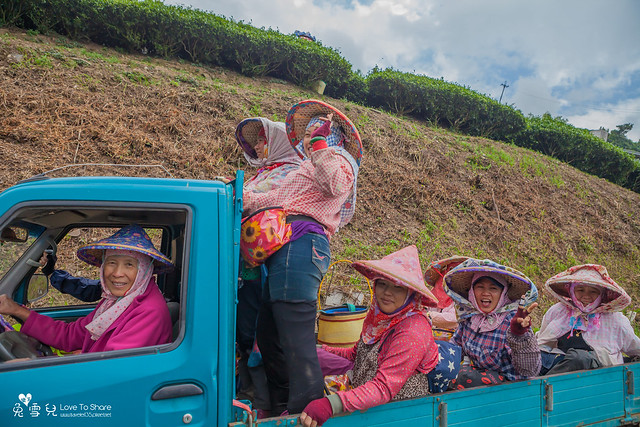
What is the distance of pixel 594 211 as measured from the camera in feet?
37.4

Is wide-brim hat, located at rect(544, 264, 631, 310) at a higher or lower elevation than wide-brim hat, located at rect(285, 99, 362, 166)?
lower

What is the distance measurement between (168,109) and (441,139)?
6.53m

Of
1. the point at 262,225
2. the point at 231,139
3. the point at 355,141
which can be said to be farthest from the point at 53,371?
the point at 231,139

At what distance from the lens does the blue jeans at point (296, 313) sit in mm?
1906

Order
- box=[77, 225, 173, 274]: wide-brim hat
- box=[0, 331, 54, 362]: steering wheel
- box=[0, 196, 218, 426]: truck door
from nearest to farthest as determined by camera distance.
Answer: box=[0, 196, 218, 426]: truck door < box=[0, 331, 54, 362]: steering wheel < box=[77, 225, 173, 274]: wide-brim hat

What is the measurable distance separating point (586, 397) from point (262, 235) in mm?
1936

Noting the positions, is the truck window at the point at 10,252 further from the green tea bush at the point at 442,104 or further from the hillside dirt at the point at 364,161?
the green tea bush at the point at 442,104

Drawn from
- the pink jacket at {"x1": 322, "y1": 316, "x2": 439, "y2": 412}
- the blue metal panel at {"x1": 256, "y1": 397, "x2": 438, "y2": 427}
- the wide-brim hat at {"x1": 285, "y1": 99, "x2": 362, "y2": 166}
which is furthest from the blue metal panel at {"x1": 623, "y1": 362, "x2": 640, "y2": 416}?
the wide-brim hat at {"x1": 285, "y1": 99, "x2": 362, "y2": 166}

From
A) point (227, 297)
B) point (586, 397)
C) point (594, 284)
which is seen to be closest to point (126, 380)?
point (227, 297)

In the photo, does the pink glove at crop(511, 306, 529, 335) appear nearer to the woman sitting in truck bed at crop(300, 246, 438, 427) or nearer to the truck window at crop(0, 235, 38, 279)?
the woman sitting in truck bed at crop(300, 246, 438, 427)

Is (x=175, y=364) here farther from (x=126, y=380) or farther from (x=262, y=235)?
(x=262, y=235)

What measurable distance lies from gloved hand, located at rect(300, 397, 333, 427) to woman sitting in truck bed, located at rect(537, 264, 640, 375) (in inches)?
74.5

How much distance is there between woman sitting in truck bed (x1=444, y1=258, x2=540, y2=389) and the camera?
2.46 metres

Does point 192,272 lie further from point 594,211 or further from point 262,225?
point 594,211
